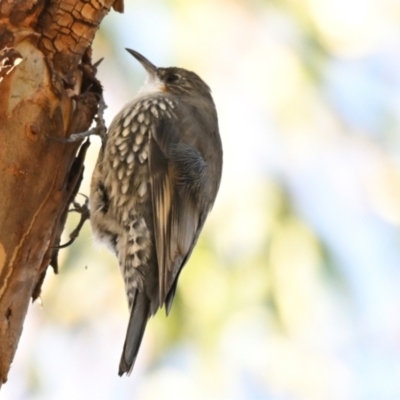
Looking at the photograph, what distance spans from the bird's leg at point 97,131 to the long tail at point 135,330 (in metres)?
0.63

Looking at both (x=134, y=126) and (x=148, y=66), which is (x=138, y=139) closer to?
(x=134, y=126)

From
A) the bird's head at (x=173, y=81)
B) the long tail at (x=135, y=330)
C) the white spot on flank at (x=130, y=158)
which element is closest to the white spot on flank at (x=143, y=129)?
the white spot on flank at (x=130, y=158)

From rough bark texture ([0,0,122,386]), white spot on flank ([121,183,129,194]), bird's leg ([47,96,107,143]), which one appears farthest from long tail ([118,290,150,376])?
bird's leg ([47,96,107,143])

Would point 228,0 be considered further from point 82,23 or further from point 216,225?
point 82,23

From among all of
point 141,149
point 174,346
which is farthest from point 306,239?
point 141,149

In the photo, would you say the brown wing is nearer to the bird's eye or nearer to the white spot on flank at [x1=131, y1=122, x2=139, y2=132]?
the white spot on flank at [x1=131, y1=122, x2=139, y2=132]

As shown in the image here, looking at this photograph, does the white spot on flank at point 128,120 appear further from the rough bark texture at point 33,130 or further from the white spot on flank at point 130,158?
the rough bark texture at point 33,130

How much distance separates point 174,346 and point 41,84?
2022 mm

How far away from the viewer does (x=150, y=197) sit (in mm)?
3053

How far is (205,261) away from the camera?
3984 millimetres

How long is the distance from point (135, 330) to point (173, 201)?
54cm

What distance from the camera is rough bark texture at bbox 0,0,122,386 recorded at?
2.22 meters

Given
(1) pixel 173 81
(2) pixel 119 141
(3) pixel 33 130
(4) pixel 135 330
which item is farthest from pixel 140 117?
(3) pixel 33 130

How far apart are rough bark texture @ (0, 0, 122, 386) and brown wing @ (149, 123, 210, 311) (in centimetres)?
60
